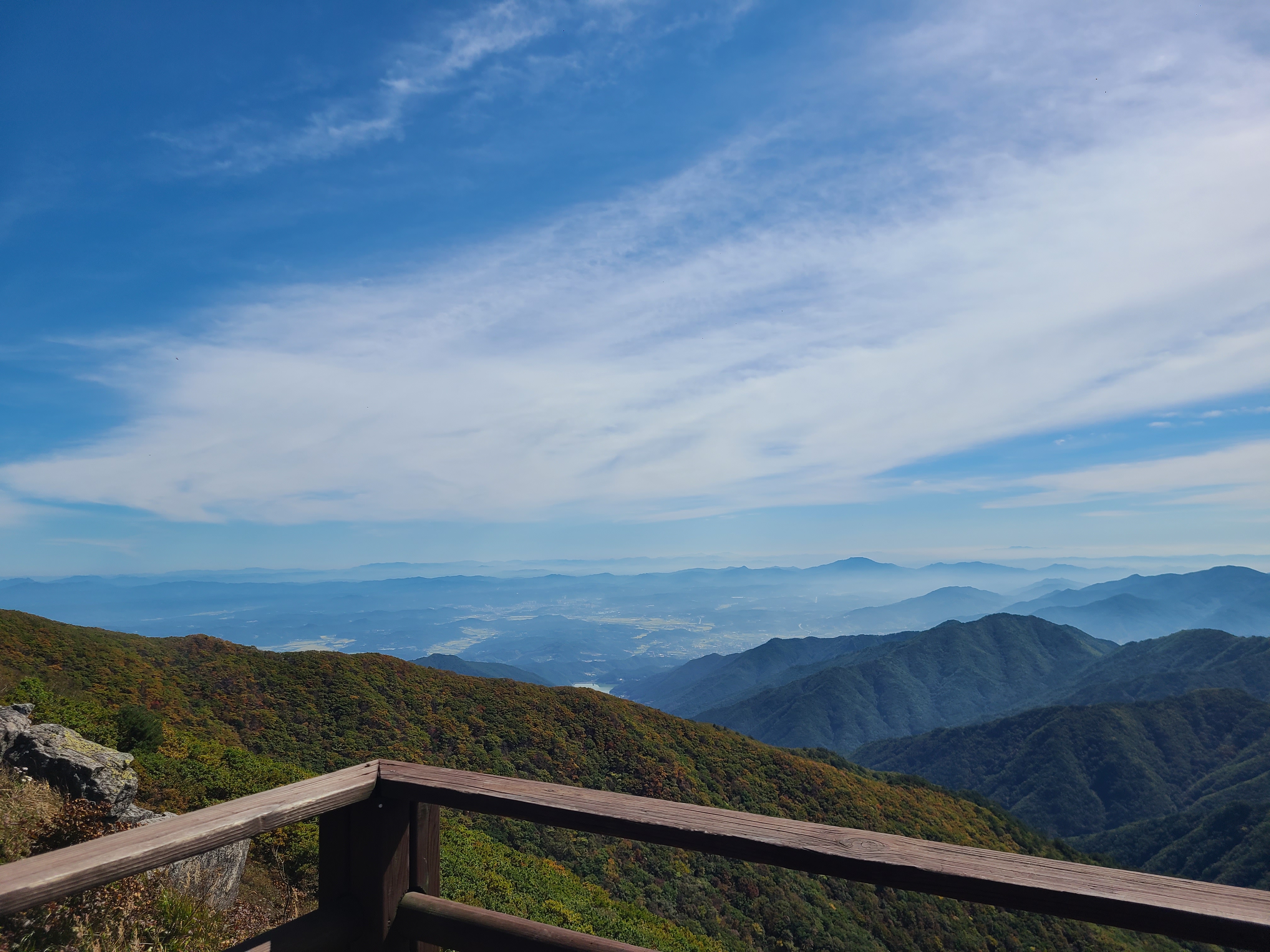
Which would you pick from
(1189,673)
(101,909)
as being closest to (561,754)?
(101,909)

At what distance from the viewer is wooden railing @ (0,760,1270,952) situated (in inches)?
53.6

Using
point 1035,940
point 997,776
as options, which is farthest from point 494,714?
point 997,776

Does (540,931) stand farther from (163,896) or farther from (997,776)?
(997,776)

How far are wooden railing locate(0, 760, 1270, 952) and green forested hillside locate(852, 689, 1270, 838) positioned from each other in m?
122

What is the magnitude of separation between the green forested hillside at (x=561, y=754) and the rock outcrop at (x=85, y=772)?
1242mm

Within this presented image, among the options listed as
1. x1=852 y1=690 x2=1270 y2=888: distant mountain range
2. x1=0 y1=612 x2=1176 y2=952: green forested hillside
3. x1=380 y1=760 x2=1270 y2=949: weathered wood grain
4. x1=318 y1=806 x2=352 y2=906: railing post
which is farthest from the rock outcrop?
x1=852 y1=690 x2=1270 y2=888: distant mountain range

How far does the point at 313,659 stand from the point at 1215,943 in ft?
77.8

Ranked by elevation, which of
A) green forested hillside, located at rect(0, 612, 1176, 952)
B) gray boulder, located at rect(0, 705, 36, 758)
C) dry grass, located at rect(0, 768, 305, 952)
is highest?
gray boulder, located at rect(0, 705, 36, 758)

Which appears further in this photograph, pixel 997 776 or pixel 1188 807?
pixel 997 776

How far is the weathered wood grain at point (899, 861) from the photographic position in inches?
52.1

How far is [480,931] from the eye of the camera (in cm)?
191

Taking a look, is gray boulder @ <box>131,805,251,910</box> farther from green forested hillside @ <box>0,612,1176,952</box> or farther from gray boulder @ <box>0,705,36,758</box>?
green forested hillside @ <box>0,612,1176,952</box>

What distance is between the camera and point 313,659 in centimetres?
2166

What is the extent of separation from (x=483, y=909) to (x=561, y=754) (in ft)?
68.2
